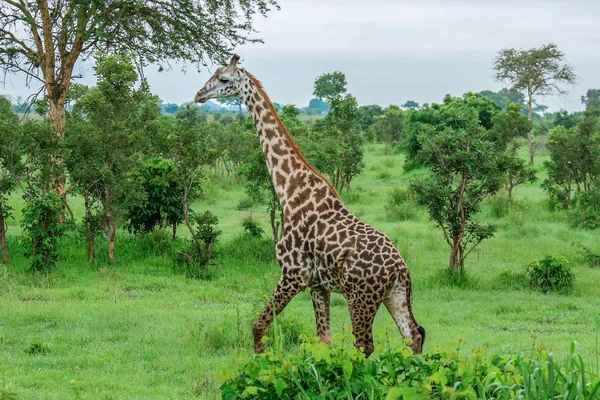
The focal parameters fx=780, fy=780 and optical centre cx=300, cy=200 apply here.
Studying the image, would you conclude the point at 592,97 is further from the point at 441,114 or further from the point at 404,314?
the point at 404,314

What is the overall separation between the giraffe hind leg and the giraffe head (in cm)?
249

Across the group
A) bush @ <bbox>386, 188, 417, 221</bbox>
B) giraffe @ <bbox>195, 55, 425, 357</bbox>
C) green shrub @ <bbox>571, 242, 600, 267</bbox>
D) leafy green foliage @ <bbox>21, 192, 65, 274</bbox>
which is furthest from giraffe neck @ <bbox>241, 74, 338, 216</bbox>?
bush @ <bbox>386, 188, 417, 221</bbox>

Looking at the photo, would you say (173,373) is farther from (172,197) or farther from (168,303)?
(172,197)

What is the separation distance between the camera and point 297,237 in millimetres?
6672

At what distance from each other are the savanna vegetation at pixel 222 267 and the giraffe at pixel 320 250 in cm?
41

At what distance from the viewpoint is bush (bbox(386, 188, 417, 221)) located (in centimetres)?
1931

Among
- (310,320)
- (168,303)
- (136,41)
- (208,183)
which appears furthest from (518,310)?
(208,183)

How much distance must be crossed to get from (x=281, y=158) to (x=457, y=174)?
6195mm

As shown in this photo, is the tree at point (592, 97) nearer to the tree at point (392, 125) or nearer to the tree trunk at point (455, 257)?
the tree at point (392, 125)

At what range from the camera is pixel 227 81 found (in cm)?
742

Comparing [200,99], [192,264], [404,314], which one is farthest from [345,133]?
[404,314]

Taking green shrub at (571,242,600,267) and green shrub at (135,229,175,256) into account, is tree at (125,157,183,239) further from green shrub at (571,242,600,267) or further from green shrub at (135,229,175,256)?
green shrub at (571,242,600,267)

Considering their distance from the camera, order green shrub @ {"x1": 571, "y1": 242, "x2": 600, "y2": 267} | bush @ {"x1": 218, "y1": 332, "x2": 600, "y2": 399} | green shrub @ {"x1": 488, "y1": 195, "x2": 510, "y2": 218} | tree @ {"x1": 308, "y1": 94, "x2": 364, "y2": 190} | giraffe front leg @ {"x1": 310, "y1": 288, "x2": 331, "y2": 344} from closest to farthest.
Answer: bush @ {"x1": 218, "y1": 332, "x2": 600, "y2": 399} → giraffe front leg @ {"x1": 310, "y1": 288, "x2": 331, "y2": 344} → green shrub @ {"x1": 571, "y1": 242, "x2": 600, "y2": 267} → green shrub @ {"x1": 488, "y1": 195, "x2": 510, "y2": 218} → tree @ {"x1": 308, "y1": 94, "x2": 364, "y2": 190}

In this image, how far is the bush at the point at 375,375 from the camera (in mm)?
4068
